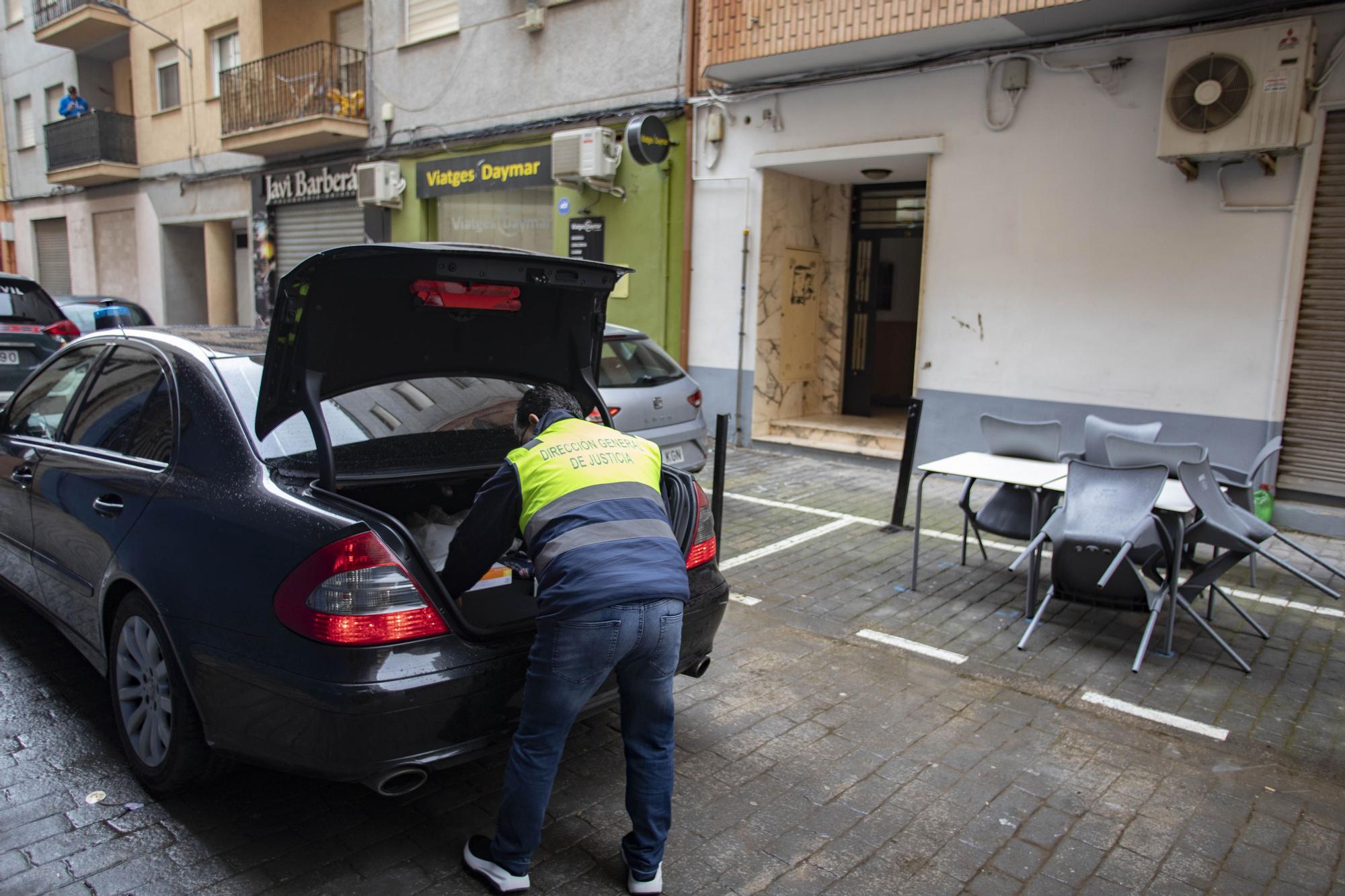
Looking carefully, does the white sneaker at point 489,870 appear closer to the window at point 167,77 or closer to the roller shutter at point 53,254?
the window at point 167,77

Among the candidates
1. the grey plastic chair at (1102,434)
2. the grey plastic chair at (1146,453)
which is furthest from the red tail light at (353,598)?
the grey plastic chair at (1102,434)

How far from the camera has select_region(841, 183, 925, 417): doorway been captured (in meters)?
11.2

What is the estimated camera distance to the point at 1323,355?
7246mm

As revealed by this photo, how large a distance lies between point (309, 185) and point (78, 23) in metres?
7.68

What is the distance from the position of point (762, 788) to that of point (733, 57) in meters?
8.17

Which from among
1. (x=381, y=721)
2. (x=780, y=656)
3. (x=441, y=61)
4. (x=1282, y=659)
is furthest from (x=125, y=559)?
(x=441, y=61)

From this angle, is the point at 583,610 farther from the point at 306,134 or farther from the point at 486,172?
the point at 306,134

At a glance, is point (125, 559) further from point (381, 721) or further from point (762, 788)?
point (762, 788)

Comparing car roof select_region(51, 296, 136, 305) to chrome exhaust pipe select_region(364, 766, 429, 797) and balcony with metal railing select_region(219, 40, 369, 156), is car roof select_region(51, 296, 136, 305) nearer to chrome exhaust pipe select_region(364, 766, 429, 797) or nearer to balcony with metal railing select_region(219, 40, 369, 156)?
balcony with metal railing select_region(219, 40, 369, 156)

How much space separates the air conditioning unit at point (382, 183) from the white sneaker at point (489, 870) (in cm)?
1344

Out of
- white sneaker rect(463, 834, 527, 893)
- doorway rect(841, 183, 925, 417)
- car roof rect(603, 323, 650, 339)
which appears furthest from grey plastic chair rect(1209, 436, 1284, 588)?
doorway rect(841, 183, 925, 417)

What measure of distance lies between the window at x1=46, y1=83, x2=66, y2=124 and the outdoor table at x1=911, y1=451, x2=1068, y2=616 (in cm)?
2425

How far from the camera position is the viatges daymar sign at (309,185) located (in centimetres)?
1560

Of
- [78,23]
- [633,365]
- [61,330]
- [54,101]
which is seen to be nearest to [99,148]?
[78,23]
